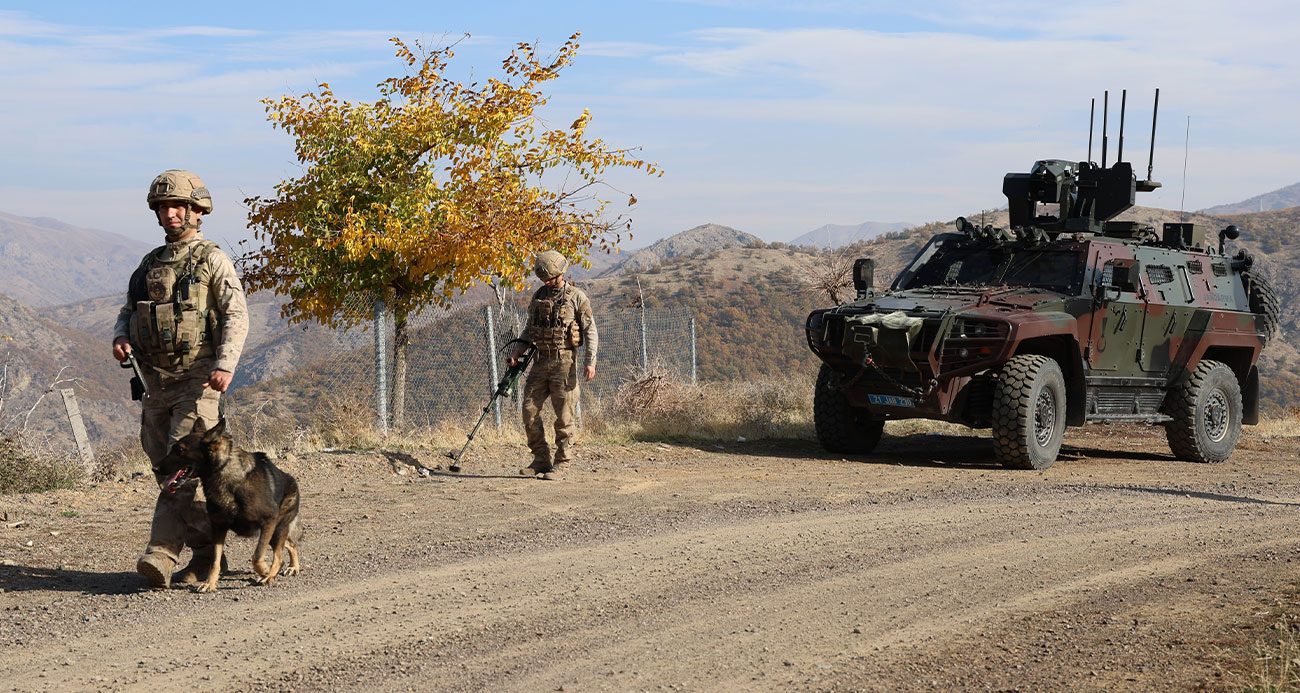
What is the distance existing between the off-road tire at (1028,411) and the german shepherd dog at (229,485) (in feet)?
22.9

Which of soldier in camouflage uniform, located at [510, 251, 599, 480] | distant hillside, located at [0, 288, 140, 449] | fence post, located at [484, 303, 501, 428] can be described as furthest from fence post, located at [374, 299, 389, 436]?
distant hillside, located at [0, 288, 140, 449]

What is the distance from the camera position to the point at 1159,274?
12391 mm

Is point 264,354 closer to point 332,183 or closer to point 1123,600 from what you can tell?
point 332,183

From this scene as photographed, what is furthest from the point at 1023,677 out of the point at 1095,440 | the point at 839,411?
the point at 1095,440

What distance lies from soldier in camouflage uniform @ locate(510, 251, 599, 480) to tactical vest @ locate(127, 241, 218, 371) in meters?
4.07

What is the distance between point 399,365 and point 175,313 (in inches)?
289

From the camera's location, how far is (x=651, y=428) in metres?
13.7

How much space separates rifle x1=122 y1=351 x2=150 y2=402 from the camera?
19.5 ft

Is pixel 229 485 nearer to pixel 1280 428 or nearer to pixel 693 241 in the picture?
pixel 1280 428

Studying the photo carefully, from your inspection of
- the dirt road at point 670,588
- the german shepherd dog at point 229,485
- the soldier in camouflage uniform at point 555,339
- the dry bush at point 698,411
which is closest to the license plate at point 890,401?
the dirt road at point 670,588

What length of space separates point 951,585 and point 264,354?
67686mm

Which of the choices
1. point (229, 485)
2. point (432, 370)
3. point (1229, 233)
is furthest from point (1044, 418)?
point (432, 370)

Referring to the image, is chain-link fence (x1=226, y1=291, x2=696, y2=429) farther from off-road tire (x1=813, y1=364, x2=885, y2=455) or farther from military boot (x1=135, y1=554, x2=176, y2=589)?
military boot (x1=135, y1=554, x2=176, y2=589)

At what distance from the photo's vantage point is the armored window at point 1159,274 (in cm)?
1226
